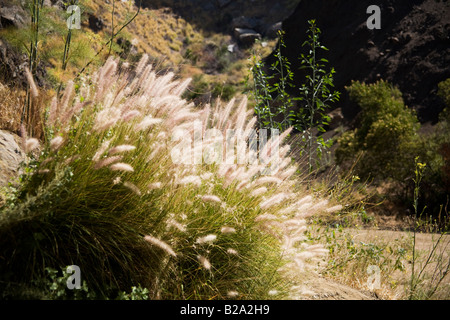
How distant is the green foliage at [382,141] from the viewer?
9.01 m

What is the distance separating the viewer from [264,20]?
33.8 meters

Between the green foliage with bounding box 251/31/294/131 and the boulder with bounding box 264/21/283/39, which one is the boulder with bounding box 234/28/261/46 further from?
the green foliage with bounding box 251/31/294/131

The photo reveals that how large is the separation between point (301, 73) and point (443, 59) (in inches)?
277

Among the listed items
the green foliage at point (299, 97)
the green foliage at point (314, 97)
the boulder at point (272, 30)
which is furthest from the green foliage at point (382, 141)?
the boulder at point (272, 30)

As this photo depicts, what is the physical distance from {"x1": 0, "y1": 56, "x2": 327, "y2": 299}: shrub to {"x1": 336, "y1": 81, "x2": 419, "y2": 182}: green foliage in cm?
687

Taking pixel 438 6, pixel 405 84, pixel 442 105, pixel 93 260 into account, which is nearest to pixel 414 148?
pixel 442 105

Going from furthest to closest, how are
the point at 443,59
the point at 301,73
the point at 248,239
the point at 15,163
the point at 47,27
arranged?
the point at 301,73 → the point at 443,59 → the point at 47,27 → the point at 15,163 → the point at 248,239

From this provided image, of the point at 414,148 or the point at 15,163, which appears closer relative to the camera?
the point at 15,163

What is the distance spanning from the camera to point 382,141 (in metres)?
9.39

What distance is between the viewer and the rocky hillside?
14.3 m

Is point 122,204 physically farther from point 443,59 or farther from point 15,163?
point 443,59

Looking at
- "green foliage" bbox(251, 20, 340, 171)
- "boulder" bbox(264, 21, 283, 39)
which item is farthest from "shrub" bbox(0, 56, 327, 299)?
"boulder" bbox(264, 21, 283, 39)

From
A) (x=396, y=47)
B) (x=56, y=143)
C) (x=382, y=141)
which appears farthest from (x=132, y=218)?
(x=396, y=47)

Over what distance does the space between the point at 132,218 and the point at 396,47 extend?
1705 cm
